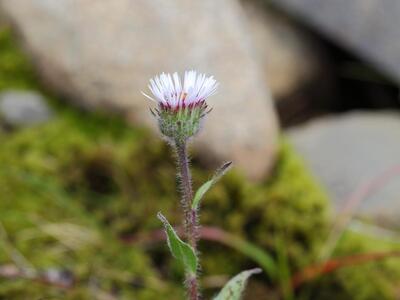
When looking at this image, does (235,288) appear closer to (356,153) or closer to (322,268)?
(322,268)

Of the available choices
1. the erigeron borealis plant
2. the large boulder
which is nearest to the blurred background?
the large boulder

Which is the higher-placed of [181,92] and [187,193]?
[181,92]

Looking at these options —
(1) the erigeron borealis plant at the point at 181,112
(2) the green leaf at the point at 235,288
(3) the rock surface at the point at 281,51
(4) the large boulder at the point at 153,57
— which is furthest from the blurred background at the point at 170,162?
(1) the erigeron borealis plant at the point at 181,112

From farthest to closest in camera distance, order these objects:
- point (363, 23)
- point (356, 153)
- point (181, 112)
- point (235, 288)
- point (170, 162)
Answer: point (363, 23) < point (356, 153) < point (170, 162) < point (235, 288) < point (181, 112)

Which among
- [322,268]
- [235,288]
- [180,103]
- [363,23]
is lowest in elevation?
[235,288]

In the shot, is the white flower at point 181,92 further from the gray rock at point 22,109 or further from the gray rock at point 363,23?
the gray rock at point 363,23

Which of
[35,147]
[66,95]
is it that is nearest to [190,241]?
[35,147]

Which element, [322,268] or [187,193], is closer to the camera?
[187,193]

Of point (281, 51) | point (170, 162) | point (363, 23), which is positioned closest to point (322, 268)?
point (170, 162)
